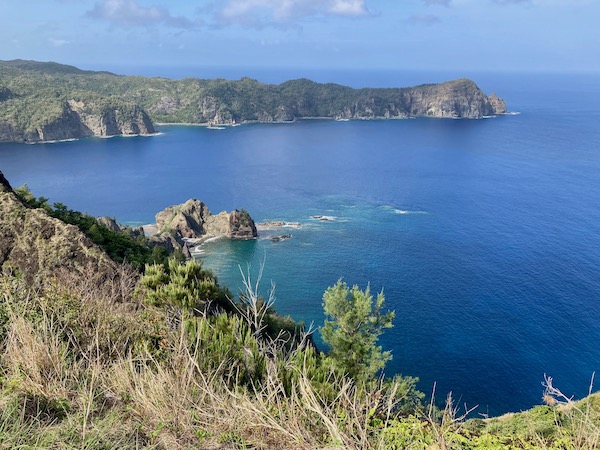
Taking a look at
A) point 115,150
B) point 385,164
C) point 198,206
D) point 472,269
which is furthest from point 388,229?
point 115,150

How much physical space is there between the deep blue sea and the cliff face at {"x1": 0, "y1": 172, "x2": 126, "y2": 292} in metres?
28.4

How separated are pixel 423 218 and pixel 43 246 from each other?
6783cm

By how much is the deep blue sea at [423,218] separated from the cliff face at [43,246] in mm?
28371

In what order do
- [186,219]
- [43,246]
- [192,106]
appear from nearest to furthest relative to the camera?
1. [43,246]
2. [186,219]
3. [192,106]

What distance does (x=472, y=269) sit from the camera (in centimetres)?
5747

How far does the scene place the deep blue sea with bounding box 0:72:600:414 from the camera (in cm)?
4222

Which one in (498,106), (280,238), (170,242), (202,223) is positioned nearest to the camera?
(170,242)

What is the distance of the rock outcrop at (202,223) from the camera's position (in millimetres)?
70625

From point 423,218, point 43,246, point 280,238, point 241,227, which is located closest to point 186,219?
point 241,227

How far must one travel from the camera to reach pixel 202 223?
7550 cm

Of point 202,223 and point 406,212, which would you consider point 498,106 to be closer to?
point 406,212

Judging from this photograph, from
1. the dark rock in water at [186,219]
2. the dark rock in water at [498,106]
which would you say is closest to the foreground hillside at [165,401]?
the dark rock in water at [186,219]

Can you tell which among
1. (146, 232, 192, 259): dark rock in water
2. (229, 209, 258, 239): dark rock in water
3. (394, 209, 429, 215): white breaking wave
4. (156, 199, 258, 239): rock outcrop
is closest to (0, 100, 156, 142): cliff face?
(156, 199, 258, 239): rock outcrop

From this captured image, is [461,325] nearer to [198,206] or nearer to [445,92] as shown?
[198,206]
